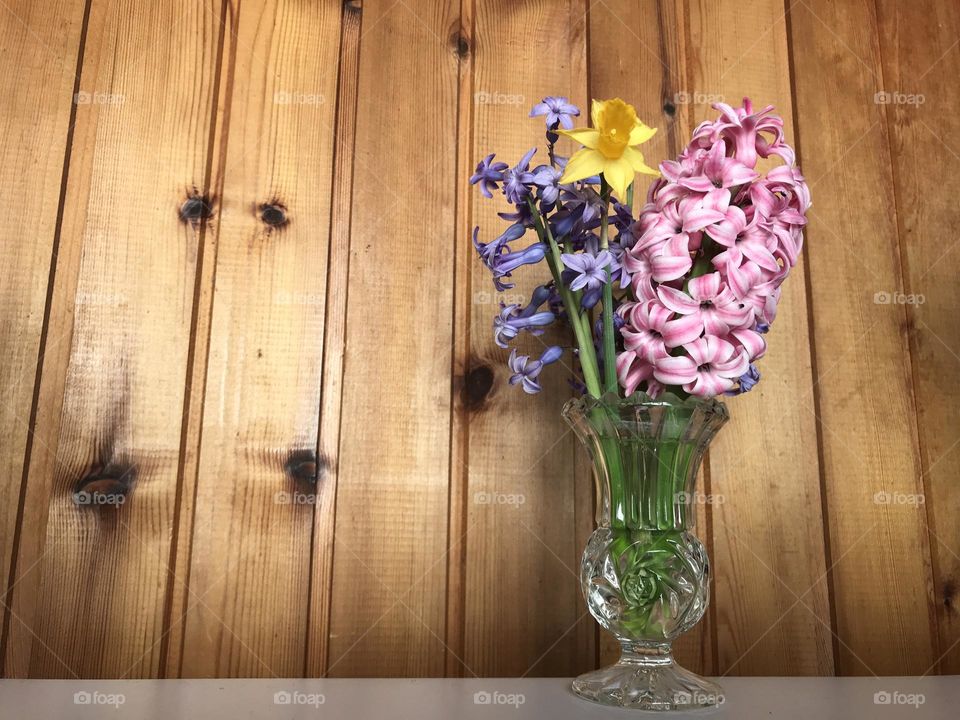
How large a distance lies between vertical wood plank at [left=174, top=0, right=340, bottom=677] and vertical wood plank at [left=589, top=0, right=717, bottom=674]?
0.33 meters

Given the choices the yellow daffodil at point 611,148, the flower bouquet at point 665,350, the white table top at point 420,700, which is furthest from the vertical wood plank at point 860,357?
the yellow daffodil at point 611,148

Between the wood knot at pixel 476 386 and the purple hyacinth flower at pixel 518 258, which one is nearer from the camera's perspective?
the purple hyacinth flower at pixel 518 258

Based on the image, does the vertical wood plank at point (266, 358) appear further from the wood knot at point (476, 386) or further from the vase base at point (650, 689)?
the vase base at point (650, 689)

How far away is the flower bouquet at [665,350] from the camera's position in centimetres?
68

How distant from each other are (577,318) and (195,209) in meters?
0.49

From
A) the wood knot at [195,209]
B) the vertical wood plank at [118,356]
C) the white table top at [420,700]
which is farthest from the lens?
the wood knot at [195,209]

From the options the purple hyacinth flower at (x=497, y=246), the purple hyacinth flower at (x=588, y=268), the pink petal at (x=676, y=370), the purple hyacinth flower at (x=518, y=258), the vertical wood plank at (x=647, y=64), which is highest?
the vertical wood plank at (x=647, y=64)

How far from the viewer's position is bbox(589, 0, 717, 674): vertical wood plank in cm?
104

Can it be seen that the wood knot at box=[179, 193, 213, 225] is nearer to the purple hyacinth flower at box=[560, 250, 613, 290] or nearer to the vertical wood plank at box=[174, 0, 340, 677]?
the vertical wood plank at box=[174, 0, 340, 677]

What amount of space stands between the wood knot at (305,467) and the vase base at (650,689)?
364mm

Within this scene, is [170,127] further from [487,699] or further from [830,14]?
[830,14]

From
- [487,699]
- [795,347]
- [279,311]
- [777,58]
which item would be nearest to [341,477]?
[279,311]

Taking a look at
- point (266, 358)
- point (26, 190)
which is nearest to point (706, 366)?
point (266, 358)

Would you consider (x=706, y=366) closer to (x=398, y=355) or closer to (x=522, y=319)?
(x=522, y=319)
